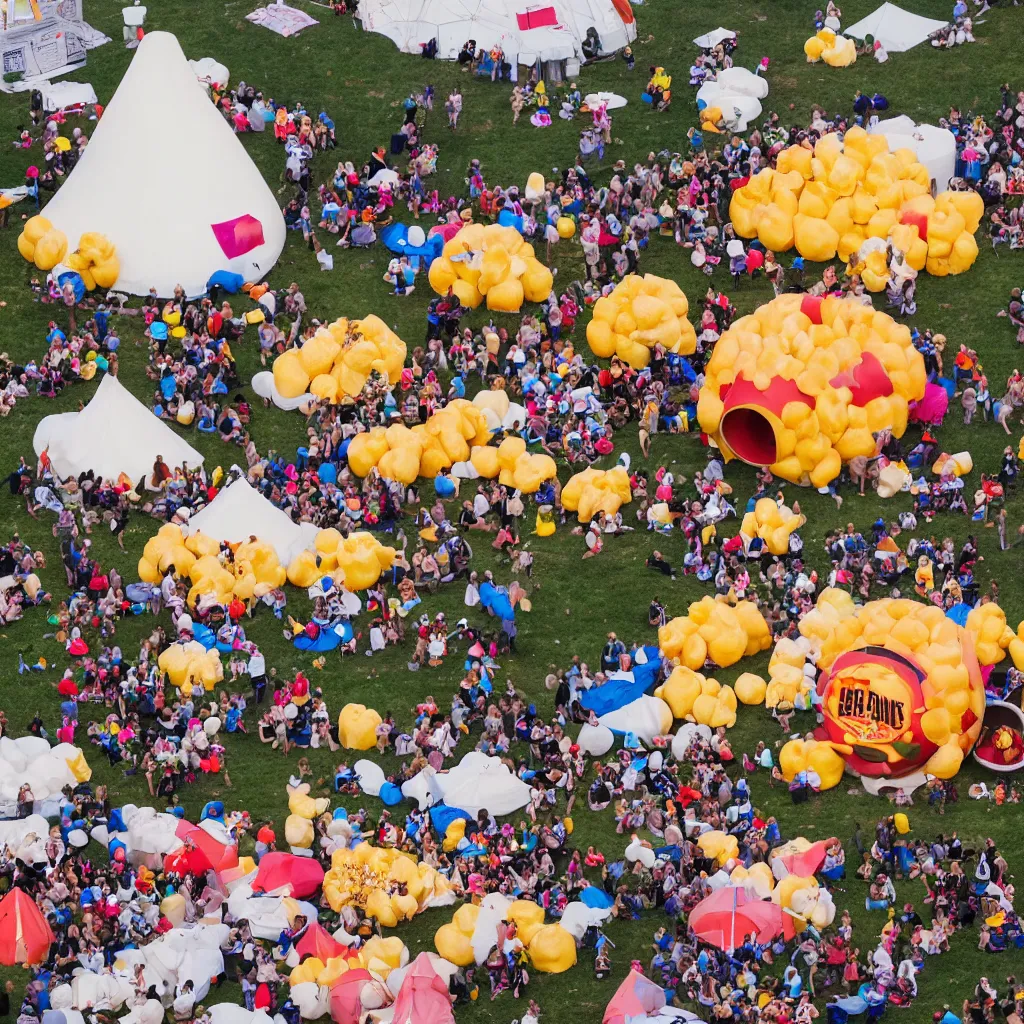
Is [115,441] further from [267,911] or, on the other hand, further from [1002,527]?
[1002,527]

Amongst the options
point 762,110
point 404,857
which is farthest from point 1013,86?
point 404,857

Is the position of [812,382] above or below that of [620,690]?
above

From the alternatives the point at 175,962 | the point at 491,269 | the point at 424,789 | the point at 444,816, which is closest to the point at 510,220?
the point at 491,269

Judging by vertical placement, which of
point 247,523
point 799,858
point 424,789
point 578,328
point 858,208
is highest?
point 858,208

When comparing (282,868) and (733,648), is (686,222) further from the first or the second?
(282,868)

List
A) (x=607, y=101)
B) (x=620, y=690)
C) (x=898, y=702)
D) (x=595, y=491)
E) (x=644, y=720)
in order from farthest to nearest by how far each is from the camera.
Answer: (x=607, y=101)
(x=595, y=491)
(x=620, y=690)
(x=644, y=720)
(x=898, y=702)
